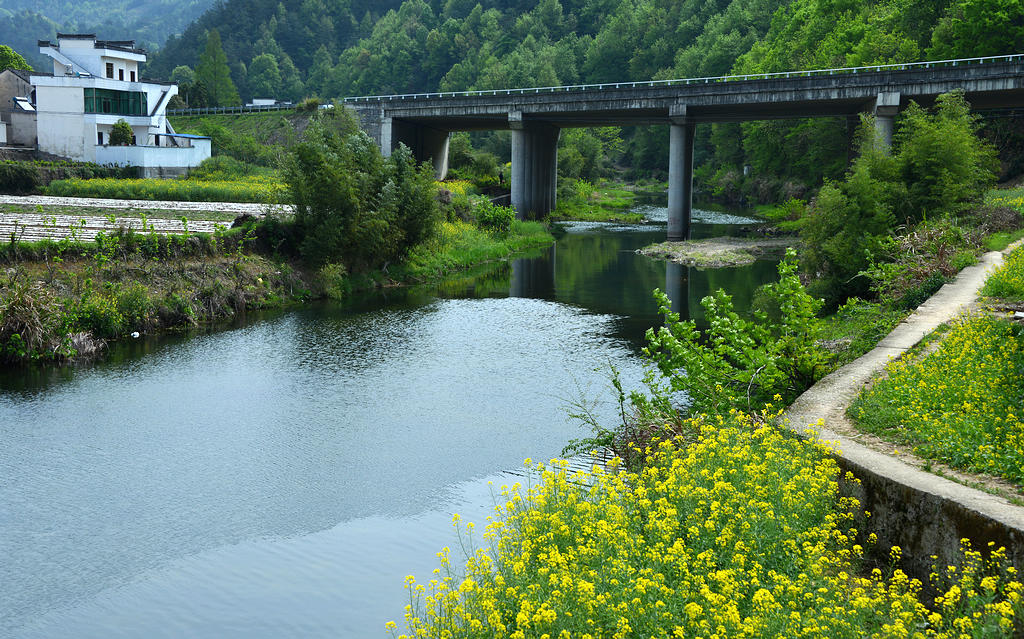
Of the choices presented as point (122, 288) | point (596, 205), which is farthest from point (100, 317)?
point (596, 205)

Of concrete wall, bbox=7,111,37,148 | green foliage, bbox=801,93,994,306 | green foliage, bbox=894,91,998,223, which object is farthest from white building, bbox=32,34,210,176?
green foliage, bbox=894,91,998,223

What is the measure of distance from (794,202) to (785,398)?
5348 centimetres

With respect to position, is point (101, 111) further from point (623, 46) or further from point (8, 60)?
point (623, 46)

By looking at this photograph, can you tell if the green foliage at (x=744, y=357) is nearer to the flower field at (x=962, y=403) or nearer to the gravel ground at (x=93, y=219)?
the flower field at (x=962, y=403)

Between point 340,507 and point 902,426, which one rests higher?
point 902,426

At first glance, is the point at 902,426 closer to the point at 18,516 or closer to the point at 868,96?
the point at 18,516

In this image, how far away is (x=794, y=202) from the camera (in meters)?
66.1

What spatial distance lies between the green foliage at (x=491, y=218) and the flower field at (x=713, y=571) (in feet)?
140

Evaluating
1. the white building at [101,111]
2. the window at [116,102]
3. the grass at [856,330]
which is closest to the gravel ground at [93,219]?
the white building at [101,111]

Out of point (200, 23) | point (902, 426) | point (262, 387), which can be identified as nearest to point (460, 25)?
point (200, 23)

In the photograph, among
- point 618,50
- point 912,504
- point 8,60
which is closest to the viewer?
point 912,504

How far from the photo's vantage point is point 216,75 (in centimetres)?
14000

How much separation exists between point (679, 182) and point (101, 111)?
38.3 metres

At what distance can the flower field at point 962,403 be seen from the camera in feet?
34.6
